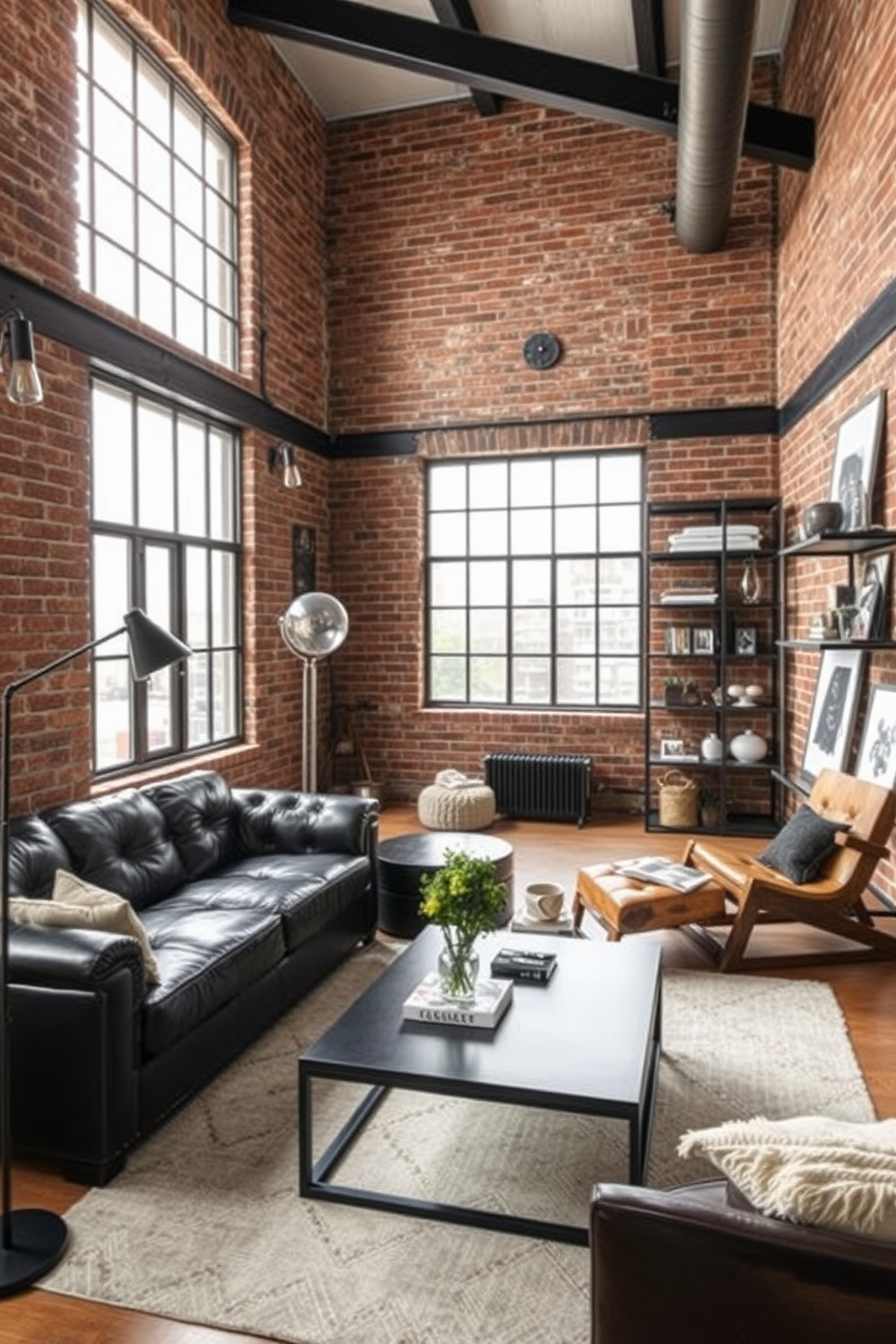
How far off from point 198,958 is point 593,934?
2104 mm

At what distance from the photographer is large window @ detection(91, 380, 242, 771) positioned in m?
4.57

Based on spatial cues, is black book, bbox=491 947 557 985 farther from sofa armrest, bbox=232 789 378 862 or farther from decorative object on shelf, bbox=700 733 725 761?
decorative object on shelf, bbox=700 733 725 761

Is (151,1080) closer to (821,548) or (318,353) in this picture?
(821,548)

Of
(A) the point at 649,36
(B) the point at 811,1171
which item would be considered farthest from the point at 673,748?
(B) the point at 811,1171

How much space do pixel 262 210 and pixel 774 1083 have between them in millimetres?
6026

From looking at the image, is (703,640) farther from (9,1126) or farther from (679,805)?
(9,1126)

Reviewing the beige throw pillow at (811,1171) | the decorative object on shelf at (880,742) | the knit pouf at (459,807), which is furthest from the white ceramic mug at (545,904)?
the knit pouf at (459,807)

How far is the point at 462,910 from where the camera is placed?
2469 millimetres

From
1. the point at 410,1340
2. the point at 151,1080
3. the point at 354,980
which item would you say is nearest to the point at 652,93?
the point at 354,980

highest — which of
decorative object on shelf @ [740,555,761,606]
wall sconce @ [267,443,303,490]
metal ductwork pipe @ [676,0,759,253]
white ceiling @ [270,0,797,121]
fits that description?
white ceiling @ [270,0,797,121]

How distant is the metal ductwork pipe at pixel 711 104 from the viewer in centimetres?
371

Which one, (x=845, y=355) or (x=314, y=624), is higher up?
(x=845, y=355)

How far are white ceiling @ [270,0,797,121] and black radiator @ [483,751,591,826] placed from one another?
16.1 feet

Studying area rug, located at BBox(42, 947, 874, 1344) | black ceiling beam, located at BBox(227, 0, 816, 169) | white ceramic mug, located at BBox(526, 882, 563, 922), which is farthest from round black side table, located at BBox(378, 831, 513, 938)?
black ceiling beam, located at BBox(227, 0, 816, 169)
